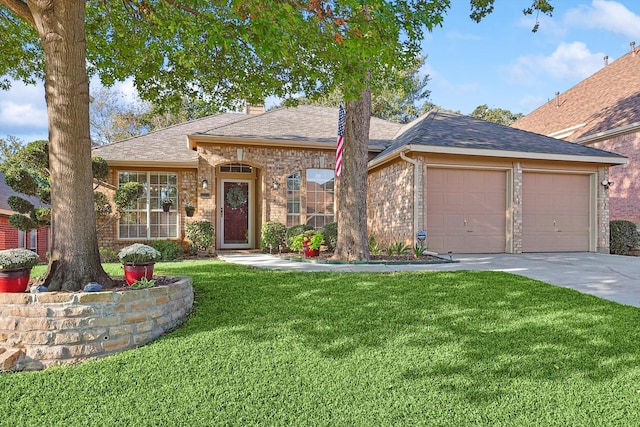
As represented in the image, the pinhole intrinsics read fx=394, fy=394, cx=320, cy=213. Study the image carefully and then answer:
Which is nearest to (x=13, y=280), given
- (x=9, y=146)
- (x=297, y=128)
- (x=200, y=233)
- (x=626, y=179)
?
(x=200, y=233)

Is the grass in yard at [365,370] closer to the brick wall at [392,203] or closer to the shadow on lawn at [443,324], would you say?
the shadow on lawn at [443,324]

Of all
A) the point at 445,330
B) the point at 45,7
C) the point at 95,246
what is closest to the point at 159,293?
the point at 95,246

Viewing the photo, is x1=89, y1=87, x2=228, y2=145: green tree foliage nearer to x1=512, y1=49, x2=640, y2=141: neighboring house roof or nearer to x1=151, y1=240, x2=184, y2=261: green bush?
x1=151, y1=240, x2=184, y2=261: green bush

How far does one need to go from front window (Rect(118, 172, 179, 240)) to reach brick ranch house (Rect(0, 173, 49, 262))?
3.32 metres

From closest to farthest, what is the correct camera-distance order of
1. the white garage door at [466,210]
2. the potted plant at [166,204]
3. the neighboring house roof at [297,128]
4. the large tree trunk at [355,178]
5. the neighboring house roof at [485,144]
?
the large tree trunk at [355,178] → the neighboring house roof at [485,144] → the white garage door at [466,210] → the potted plant at [166,204] → the neighboring house roof at [297,128]

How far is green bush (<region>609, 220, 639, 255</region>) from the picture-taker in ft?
35.6

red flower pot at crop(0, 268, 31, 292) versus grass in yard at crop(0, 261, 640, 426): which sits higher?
red flower pot at crop(0, 268, 31, 292)

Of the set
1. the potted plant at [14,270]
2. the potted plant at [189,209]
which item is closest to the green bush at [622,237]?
the potted plant at [189,209]

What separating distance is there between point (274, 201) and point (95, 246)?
22.5 feet

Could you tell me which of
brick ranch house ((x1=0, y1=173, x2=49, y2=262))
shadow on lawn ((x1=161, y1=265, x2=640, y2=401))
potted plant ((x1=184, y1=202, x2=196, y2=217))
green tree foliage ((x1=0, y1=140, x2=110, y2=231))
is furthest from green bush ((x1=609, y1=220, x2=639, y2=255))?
brick ranch house ((x1=0, y1=173, x2=49, y2=262))

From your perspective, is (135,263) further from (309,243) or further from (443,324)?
(309,243)

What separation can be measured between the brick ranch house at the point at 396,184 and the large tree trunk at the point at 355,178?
162 centimetres

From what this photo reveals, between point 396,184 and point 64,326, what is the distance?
27.0 ft

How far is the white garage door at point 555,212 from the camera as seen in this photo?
33.4ft
